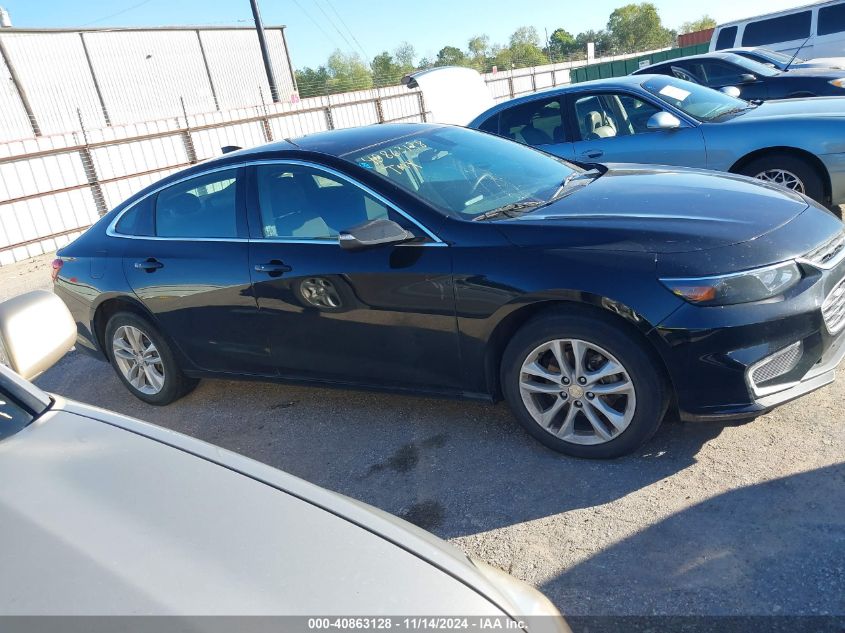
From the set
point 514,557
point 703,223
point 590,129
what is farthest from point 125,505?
point 590,129

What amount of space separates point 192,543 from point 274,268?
2.59 m

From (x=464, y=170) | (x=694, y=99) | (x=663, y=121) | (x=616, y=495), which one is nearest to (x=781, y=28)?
(x=694, y=99)

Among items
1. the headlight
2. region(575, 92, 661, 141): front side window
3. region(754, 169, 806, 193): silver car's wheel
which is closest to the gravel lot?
the headlight

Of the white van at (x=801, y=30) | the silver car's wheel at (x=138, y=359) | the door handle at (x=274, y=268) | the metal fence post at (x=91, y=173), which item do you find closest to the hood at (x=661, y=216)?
the door handle at (x=274, y=268)

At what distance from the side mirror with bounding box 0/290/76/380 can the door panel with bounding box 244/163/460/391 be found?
5.23 ft

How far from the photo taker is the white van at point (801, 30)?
15.8m

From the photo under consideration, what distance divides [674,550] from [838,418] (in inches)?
51.4

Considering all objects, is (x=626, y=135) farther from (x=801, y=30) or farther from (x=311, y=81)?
(x=311, y=81)

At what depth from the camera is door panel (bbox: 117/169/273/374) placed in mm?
4141

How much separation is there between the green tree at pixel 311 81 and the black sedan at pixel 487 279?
4390 cm

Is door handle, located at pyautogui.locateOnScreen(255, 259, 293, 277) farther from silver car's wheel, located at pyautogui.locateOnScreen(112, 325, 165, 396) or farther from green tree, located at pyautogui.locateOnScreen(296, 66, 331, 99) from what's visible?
green tree, located at pyautogui.locateOnScreen(296, 66, 331, 99)

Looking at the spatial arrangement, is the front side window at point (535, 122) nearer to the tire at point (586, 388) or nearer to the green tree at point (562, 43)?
the tire at point (586, 388)

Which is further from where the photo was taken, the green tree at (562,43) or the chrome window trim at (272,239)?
the green tree at (562,43)

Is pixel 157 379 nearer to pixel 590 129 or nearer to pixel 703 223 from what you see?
pixel 703 223
